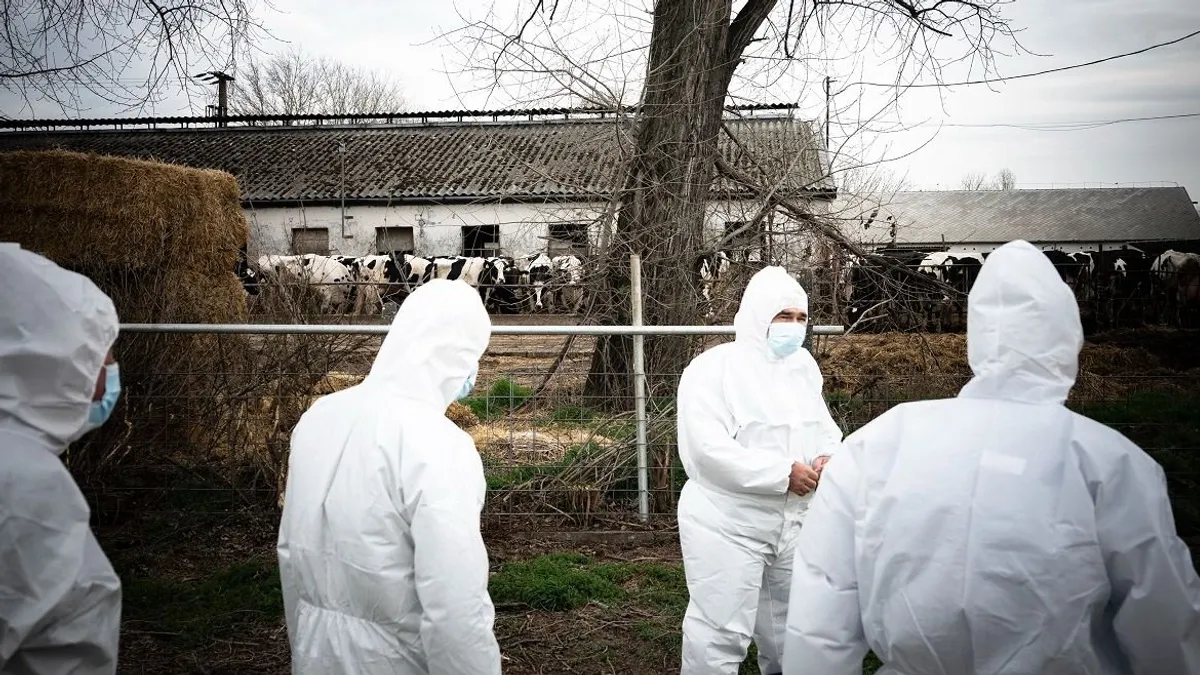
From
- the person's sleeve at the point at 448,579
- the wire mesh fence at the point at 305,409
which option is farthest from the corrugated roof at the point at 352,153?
the person's sleeve at the point at 448,579

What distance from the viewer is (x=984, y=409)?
2.10 m

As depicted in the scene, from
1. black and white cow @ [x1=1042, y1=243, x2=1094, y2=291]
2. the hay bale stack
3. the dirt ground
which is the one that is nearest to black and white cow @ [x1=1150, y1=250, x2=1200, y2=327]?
black and white cow @ [x1=1042, y1=243, x2=1094, y2=291]

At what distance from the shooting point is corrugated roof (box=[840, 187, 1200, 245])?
46.5 m

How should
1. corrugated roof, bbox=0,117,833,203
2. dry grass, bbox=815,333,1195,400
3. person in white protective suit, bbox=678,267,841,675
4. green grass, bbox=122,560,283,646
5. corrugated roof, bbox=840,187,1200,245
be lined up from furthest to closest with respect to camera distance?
corrugated roof, bbox=840,187,1200,245 < corrugated roof, bbox=0,117,833,203 < dry grass, bbox=815,333,1195,400 < green grass, bbox=122,560,283,646 < person in white protective suit, bbox=678,267,841,675

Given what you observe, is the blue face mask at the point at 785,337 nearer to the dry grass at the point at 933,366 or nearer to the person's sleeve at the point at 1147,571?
the person's sleeve at the point at 1147,571

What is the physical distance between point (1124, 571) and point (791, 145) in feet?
24.4

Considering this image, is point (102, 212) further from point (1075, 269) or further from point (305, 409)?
point (1075, 269)

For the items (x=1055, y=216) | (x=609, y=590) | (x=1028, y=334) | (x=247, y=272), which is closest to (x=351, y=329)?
(x=609, y=590)

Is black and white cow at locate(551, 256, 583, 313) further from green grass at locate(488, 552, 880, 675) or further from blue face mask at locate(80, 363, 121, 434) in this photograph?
blue face mask at locate(80, 363, 121, 434)

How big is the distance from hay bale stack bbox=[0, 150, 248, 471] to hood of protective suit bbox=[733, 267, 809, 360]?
13.8ft

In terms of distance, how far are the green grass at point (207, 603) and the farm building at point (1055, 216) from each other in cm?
4149

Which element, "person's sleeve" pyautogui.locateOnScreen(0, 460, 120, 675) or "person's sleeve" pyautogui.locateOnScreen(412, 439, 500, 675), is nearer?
"person's sleeve" pyautogui.locateOnScreen(0, 460, 120, 675)

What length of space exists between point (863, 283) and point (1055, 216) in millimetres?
46348

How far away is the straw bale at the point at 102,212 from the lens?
27.6 ft
